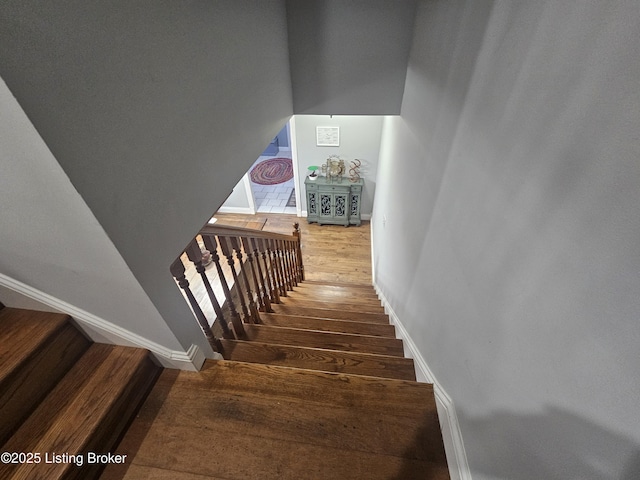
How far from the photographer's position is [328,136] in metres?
4.34

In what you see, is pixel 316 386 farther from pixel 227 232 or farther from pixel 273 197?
pixel 273 197

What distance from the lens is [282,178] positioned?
6.67 meters

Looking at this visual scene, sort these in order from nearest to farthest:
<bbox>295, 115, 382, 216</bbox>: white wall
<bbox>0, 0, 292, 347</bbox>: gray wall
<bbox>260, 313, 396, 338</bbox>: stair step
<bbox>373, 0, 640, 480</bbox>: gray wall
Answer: <bbox>373, 0, 640, 480</bbox>: gray wall < <bbox>0, 0, 292, 347</bbox>: gray wall < <bbox>260, 313, 396, 338</bbox>: stair step < <bbox>295, 115, 382, 216</bbox>: white wall

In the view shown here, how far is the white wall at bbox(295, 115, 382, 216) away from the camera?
13.7ft

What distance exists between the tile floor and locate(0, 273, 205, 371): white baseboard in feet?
13.6

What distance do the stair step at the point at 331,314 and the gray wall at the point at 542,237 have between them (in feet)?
4.18

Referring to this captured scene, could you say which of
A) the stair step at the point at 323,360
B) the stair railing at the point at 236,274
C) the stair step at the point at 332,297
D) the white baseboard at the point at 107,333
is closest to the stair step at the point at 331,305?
the stair step at the point at 332,297

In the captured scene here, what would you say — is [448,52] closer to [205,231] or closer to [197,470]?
[205,231]

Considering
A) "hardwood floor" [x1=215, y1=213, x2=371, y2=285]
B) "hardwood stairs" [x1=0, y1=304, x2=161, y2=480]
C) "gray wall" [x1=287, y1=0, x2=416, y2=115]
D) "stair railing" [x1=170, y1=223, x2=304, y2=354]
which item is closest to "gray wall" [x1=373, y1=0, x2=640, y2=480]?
"gray wall" [x1=287, y1=0, x2=416, y2=115]

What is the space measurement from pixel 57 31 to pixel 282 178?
6179 millimetres

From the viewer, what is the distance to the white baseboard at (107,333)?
116 cm

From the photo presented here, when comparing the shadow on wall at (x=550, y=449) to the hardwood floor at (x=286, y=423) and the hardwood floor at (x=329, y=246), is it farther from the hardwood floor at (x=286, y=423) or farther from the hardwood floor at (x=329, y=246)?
the hardwood floor at (x=329, y=246)

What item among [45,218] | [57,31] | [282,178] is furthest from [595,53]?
[282,178]

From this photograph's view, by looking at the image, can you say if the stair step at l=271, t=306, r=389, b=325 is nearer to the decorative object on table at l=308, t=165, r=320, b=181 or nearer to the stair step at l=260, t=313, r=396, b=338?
the stair step at l=260, t=313, r=396, b=338
